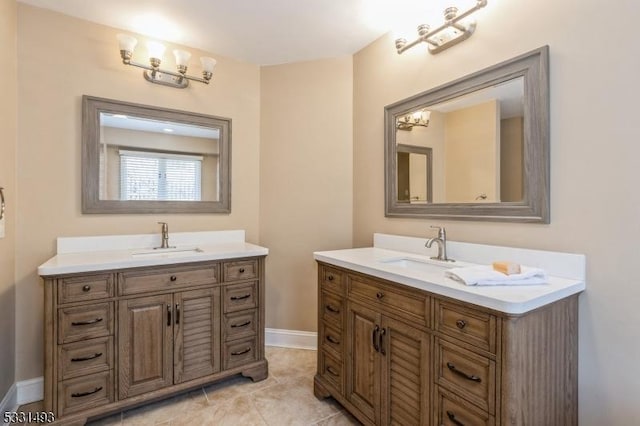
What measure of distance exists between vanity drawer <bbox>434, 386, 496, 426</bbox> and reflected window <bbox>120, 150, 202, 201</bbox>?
84.7 inches

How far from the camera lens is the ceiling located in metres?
2.02

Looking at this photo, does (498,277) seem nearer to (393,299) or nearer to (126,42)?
(393,299)

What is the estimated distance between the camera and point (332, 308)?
1.95m

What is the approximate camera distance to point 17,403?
1956 millimetres

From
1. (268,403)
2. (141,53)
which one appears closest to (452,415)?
(268,403)

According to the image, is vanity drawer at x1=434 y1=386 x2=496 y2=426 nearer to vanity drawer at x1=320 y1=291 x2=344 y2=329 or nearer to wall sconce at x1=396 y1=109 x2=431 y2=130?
vanity drawer at x1=320 y1=291 x2=344 y2=329

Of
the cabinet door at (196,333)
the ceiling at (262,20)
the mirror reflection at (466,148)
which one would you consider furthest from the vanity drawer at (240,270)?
the ceiling at (262,20)

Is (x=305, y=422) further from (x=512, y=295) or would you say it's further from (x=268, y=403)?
(x=512, y=295)

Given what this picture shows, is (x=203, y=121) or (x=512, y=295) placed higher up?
(x=203, y=121)

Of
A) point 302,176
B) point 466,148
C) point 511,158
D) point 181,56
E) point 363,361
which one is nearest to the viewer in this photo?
point 511,158

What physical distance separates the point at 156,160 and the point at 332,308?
5.59 ft

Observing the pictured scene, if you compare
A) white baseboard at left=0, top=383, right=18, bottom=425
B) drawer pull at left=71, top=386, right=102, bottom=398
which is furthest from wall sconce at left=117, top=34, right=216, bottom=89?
white baseboard at left=0, top=383, right=18, bottom=425

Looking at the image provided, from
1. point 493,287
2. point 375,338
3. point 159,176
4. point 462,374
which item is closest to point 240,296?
point 375,338

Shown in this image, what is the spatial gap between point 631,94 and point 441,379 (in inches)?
51.8
